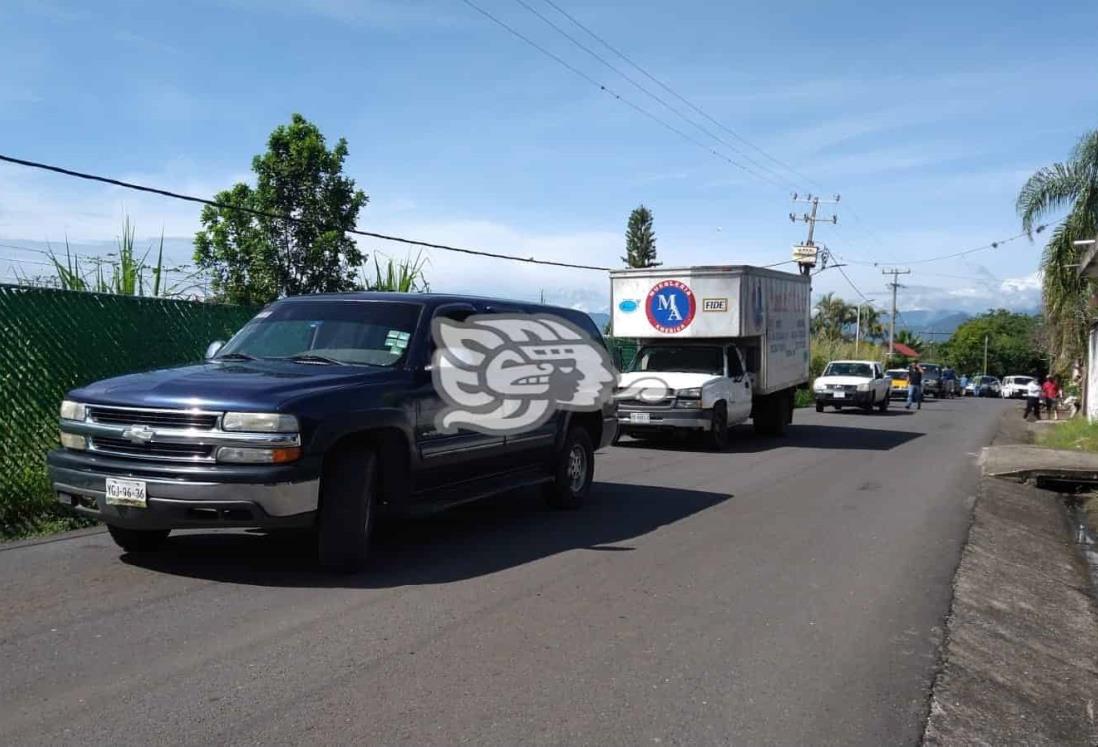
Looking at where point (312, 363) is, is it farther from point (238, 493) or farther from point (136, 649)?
point (136, 649)

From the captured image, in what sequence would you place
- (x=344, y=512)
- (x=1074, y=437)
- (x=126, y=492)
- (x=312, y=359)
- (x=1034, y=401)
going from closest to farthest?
(x=126, y=492) → (x=344, y=512) → (x=312, y=359) → (x=1074, y=437) → (x=1034, y=401)

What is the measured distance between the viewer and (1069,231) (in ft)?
84.2

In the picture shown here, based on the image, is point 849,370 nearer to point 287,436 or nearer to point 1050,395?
point 1050,395

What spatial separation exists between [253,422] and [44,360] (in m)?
3.78

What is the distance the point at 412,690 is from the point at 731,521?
534cm

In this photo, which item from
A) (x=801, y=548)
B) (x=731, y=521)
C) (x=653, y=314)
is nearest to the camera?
(x=801, y=548)

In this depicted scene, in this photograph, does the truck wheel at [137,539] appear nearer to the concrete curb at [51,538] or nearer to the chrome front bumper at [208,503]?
the chrome front bumper at [208,503]

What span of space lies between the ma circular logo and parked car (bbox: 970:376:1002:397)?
5194 centimetres

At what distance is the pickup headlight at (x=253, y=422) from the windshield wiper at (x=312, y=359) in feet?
4.09

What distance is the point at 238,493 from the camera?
589 cm

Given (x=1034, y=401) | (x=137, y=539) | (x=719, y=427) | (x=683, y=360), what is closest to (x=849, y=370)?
(x=1034, y=401)

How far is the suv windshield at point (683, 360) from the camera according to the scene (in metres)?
16.9

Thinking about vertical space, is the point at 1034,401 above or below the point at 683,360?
below

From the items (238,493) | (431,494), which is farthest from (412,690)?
(431,494)
